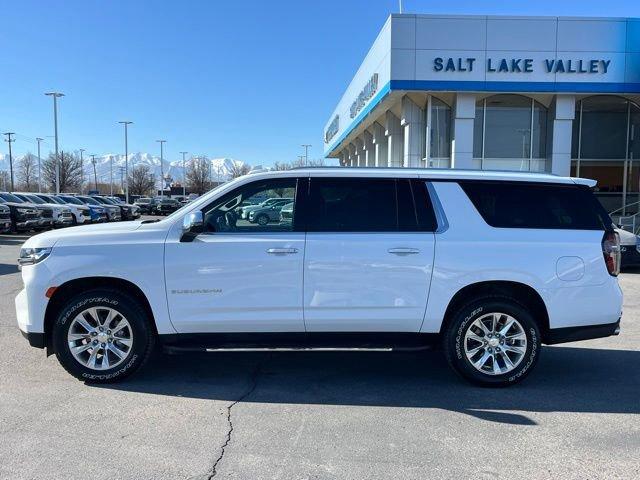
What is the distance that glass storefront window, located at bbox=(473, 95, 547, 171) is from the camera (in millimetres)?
21531

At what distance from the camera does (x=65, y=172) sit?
85562 mm

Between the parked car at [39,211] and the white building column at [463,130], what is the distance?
1690 centimetres

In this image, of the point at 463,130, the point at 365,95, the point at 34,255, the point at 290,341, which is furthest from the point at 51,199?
the point at 290,341

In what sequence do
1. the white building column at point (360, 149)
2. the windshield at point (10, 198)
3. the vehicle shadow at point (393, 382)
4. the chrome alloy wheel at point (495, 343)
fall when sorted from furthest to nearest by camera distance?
1. the white building column at point (360, 149)
2. the windshield at point (10, 198)
3. the chrome alloy wheel at point (495, 343)
4. the vehicle shadow at point (393, 382)

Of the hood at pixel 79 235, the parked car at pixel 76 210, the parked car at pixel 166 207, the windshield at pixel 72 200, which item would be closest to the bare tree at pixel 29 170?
the parked car at pixel 166 207

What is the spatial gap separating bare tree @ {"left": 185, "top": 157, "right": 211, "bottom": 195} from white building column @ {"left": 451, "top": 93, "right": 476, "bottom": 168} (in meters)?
85.5

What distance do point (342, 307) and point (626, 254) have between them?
1004 centimetres

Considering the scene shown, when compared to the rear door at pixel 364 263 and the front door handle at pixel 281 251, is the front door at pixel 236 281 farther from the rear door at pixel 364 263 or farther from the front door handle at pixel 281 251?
the rear door at pixel 364 263

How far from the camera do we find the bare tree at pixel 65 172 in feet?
281

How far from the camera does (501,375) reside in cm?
512

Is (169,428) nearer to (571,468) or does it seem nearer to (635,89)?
(571,468)

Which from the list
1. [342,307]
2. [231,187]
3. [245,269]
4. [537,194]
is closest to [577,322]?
[537,194]

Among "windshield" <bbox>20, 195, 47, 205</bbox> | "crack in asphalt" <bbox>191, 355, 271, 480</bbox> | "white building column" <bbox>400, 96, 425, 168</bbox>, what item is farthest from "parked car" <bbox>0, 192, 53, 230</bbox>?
"crack in asphalt" <bbox>191, 355, 271, 480</bbox>

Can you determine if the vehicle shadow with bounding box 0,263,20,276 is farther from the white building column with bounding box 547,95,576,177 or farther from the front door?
the white building column with bounding box 547,95,576,177
